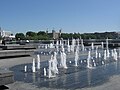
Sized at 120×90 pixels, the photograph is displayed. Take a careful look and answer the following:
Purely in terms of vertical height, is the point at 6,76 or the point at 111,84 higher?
the point at 6,76

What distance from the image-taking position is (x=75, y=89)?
803cm

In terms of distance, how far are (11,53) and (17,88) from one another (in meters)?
10.9

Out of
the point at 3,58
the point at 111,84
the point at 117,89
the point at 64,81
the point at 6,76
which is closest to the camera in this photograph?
the point at 6,76

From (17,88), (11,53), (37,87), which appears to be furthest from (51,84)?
(11,53)

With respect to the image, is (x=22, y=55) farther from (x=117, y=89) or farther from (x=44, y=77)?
(x=117, y=89)

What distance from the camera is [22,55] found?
797 inches

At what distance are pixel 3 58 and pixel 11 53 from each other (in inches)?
27.7

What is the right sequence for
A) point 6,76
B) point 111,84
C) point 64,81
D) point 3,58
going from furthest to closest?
point 3,58 → point 64,81 → point 111,84 → point 6,76

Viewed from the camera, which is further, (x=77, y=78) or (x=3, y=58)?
(x=3, y=58)

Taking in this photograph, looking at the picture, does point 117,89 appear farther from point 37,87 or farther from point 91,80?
point 37,87

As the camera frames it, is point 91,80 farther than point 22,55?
No

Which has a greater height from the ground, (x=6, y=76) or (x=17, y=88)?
(x=6, y=76)

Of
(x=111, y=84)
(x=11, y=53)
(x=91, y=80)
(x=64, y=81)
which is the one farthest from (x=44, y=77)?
(x=11, y=53)

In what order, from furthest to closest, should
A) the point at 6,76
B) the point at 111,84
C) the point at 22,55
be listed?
the point at 22,55 → the point at 111,84 → the point at 6,76
